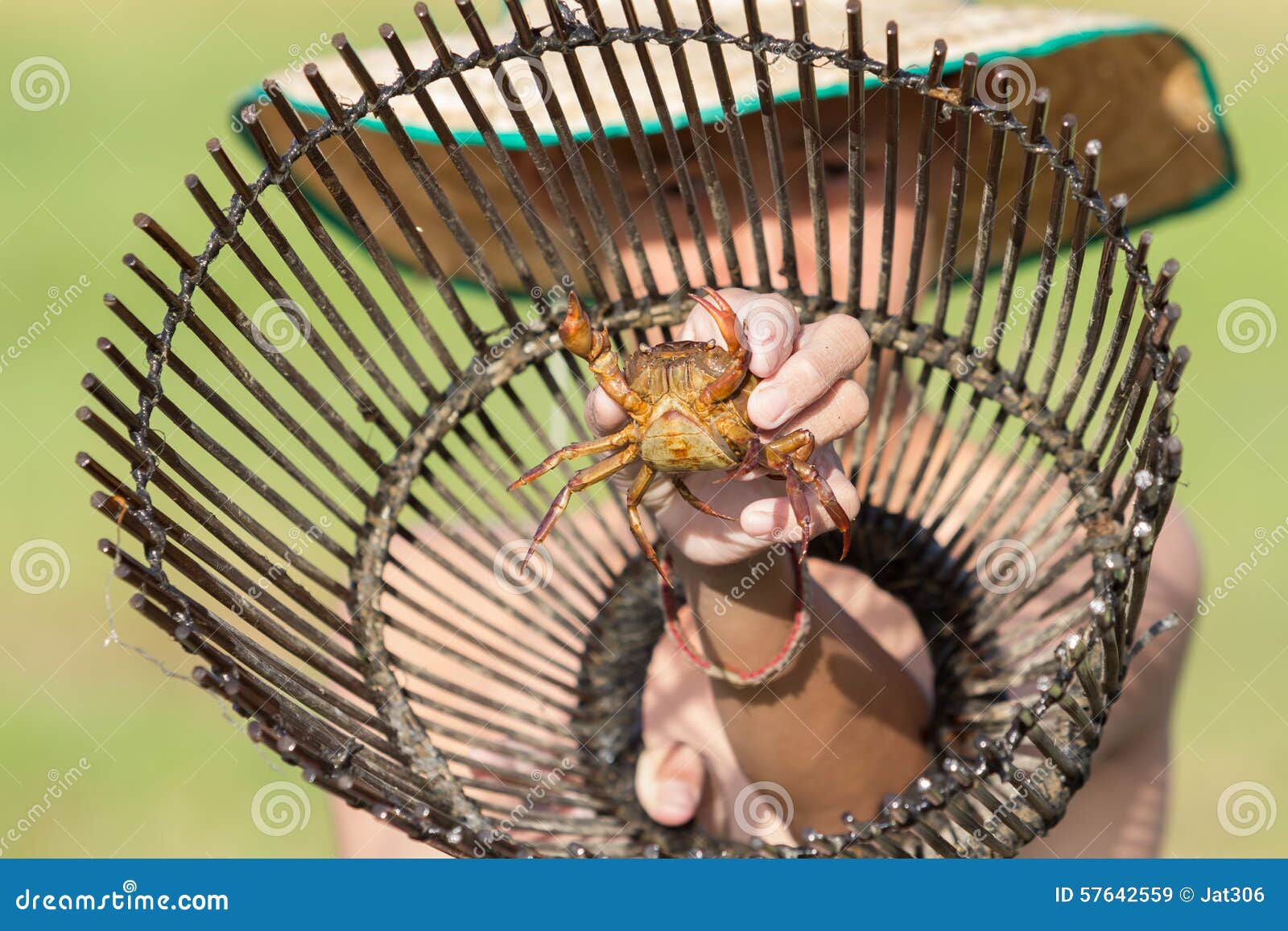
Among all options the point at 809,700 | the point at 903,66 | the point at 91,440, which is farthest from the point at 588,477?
the point at 91,440

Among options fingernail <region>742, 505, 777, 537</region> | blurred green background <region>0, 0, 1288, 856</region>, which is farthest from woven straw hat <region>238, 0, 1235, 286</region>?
fingernail <region>742, 505, 777, 537</region>

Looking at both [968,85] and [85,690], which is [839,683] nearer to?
[968,85]

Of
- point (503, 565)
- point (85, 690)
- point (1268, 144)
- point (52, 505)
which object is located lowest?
point (85, 690)

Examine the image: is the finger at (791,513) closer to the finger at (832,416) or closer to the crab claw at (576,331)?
the finger at (832,416)

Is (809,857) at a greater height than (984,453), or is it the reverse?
(984,453)

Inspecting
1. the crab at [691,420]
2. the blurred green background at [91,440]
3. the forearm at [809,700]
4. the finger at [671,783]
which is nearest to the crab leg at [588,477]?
the crab at [691,420]

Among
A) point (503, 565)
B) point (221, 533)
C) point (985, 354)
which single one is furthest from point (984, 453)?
point (221, 533)

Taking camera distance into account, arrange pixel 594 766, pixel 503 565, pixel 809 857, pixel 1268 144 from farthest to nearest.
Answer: pixel 1268 144 < pixel 503 565 < pixel 594 766 < pixel 809 857
